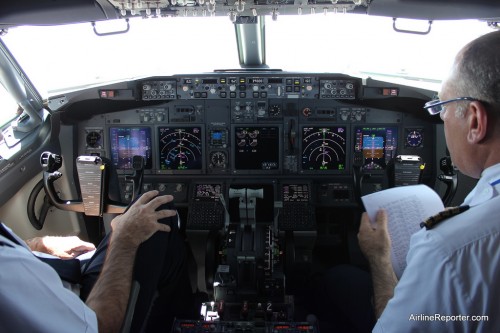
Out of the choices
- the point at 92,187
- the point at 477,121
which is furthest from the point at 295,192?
the point at 477,121

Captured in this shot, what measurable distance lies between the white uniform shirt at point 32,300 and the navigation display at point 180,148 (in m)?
2.60

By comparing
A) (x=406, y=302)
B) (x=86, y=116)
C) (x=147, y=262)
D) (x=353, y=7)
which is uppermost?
(x=353, y=7)

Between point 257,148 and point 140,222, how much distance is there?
1873mm

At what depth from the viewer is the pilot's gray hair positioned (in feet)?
3.62

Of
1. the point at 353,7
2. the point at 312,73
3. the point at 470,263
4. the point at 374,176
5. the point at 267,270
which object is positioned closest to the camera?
the point at 470,263

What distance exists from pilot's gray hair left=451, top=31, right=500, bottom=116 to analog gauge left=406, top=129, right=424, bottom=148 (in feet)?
8.90

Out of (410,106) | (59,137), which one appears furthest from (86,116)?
(410,106)

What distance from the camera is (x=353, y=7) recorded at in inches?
94.0

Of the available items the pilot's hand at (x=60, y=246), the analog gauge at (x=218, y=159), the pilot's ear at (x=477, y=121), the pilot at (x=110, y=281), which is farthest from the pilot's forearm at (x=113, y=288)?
the analog gauge at (x=218, y=159)

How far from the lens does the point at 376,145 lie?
3.81 meters

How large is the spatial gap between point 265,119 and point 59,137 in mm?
1771

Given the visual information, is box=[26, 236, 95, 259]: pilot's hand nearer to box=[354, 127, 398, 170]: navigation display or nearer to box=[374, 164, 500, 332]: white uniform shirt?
box=[374, 164, 500, 332]: white uniform shirt

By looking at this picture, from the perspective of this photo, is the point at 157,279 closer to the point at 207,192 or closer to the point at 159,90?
the point at 207,192

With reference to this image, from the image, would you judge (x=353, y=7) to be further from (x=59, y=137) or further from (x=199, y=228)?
(x=59, y=137)
